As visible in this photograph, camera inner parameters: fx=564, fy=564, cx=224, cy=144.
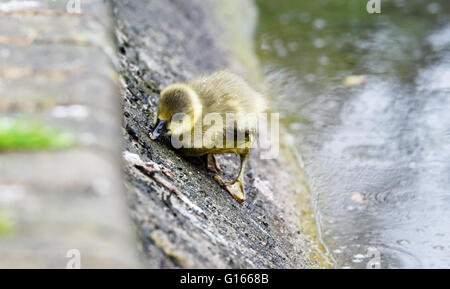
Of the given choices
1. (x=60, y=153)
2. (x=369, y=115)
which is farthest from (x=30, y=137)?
(x=369, y=115)

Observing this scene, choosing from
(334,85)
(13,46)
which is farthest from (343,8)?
(13,46)

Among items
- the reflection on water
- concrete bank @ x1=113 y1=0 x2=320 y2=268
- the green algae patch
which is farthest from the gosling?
the green algae patch

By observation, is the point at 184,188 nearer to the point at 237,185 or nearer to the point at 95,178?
the point at 237,185

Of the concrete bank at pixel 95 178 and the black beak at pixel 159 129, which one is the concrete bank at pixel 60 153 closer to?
the concrete bank at pixel 95 178

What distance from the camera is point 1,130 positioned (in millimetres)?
2078

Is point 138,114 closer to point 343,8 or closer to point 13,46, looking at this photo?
point 13,46

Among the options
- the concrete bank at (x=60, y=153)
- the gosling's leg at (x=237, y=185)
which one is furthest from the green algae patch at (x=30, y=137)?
the gosling's leg at (x=237, y=185)

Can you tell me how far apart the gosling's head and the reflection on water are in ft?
5.01

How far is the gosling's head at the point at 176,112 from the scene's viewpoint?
386 centimetres

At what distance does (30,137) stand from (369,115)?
4578 millimetres

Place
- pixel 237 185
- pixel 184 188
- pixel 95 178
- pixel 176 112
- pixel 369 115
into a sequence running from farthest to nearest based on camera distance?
1. pixel 369 115
2. pixel 237 185
3. pixel 176 112
4. pixel 184 188
5. pixel 95 178

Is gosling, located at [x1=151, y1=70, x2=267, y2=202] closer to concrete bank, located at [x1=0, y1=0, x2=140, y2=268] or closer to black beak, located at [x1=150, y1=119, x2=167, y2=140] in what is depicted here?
black beak, located at [x1=150, y1=119, x2=167, y2=140]

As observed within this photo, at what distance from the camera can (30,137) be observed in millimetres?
2057
